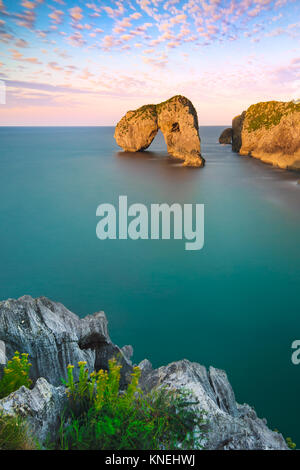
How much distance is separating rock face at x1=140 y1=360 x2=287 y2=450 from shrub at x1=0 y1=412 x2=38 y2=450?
206cm

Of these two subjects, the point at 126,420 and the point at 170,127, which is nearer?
the point at 126,420

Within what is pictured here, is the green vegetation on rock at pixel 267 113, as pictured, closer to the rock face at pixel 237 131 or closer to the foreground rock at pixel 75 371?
the rock face at pixel 237 131

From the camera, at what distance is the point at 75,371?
6.34 meters

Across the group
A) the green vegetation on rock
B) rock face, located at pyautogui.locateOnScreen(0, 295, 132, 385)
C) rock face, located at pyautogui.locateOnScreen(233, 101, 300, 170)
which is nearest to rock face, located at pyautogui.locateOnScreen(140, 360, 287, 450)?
rock face, located at pyautogui.locateOnScreen(0, 295, 132, 385)

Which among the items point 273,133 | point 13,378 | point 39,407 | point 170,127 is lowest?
point 39,407

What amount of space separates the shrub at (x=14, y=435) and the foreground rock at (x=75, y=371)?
0.19 metres

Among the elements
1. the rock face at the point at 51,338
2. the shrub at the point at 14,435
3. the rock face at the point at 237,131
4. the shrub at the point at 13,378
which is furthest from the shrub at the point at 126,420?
the rock face at the point at 237,131

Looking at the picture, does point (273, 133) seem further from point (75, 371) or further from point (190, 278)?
point (75, 371)

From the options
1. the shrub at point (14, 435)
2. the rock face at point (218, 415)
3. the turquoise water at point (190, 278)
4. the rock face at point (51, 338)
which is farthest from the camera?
the turquoise water at point (190, 278)

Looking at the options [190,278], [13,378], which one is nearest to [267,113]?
[190,278]

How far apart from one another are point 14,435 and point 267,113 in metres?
56.5

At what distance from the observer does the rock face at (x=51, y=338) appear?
6102 millimetres
